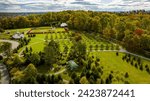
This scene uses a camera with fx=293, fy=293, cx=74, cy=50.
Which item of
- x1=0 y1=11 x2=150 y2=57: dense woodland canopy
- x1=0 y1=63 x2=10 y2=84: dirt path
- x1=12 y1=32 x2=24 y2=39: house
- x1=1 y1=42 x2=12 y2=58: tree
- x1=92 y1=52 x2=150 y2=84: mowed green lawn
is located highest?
x1=0 y1=11 x2=150 y2=57: dense woodland canopy

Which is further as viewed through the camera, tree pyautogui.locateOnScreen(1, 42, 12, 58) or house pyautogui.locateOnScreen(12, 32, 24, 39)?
house pyautogui.locateOnScreen(12, 32, 24, 39)

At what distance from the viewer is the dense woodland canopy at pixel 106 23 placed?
5.51 meters

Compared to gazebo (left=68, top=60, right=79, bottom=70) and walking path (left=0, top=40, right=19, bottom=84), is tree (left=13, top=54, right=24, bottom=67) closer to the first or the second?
walking path (left=0, top=40, right=19, bottom=84)

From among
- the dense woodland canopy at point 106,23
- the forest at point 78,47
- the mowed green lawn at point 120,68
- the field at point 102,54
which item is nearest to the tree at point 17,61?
the forest at point 78,47

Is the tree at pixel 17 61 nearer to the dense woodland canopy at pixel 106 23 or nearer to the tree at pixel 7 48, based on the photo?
the tree at pixel 7 48

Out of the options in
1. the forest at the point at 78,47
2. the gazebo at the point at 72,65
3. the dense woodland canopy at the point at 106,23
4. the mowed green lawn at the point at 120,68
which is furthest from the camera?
the dense woodland canopy at the point at 106,23

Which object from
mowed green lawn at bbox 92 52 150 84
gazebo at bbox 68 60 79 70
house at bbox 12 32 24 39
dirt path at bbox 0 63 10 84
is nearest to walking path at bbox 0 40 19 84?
dirt path at bbox 0 63 10 84

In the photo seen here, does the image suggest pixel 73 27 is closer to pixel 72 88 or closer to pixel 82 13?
pixel 82 13

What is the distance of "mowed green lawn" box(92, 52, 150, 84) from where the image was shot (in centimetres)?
498

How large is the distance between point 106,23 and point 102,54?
2.23 ft

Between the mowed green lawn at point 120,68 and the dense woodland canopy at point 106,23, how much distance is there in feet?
1.17

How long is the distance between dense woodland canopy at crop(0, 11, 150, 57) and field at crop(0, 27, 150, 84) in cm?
14

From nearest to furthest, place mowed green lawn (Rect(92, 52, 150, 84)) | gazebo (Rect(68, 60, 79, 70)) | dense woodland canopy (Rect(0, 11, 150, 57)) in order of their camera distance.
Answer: mowed green lawn (Rect(92, 52, 150, 84))
gazebo (Rect(68, 60, 79, 70))
dense woodland canopy (Rect(0, 11, 150, 57))

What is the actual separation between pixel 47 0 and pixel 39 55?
1.02m
